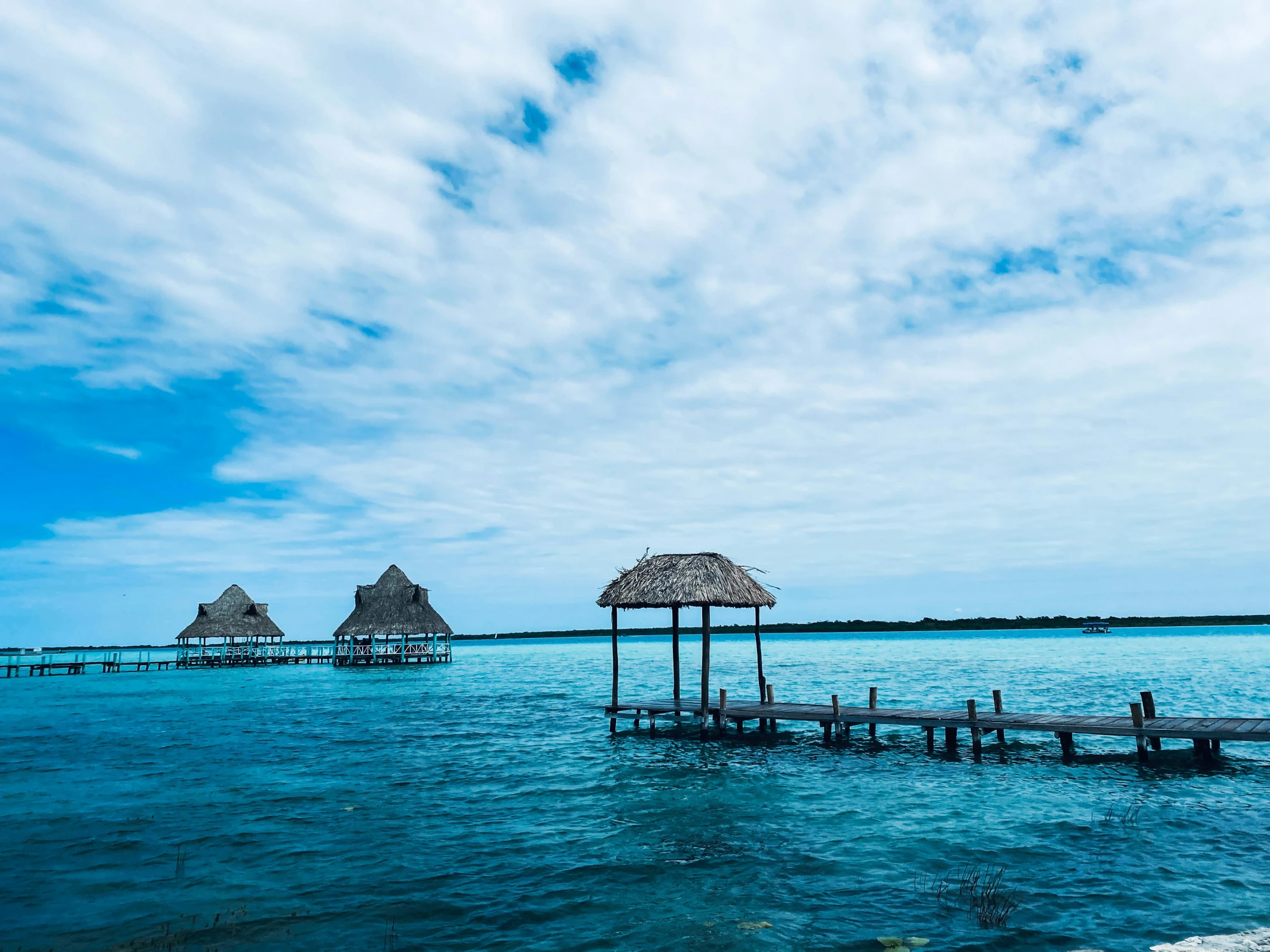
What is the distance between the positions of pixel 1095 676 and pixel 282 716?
46.0 metres

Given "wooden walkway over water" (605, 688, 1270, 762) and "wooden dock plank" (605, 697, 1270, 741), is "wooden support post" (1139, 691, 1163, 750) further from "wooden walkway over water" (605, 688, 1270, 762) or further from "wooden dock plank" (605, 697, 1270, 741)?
"wooden dock plank" (605, 697, 1270, 741)

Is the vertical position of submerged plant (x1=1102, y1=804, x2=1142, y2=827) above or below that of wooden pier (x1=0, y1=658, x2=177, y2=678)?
above

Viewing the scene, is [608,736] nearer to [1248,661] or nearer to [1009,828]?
[1009,828]

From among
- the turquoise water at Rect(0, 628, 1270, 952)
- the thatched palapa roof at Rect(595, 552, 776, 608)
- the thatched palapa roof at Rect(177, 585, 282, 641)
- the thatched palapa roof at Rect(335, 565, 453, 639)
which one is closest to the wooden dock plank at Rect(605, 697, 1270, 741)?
the turquoise water at Rect(0, 628, 1270, 952)

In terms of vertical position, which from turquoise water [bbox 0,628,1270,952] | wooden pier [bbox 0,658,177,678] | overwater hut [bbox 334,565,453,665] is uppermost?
overwater hut [bbox 334,565,453,665]

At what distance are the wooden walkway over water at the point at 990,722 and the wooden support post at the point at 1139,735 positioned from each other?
2 cm

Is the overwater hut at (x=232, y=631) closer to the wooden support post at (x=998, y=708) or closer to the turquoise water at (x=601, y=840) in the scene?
the turquoise water at (x=601, y=840)

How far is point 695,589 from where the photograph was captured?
22766 mm

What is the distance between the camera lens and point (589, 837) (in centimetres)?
1378

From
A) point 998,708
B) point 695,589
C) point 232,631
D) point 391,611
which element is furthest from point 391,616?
point 998,708

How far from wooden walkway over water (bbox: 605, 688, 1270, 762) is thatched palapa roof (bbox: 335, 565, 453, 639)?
48115 mm

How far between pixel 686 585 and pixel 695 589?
330mm

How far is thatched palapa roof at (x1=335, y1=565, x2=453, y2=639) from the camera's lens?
229 ft

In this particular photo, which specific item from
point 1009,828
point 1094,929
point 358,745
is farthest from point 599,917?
point 358,745
